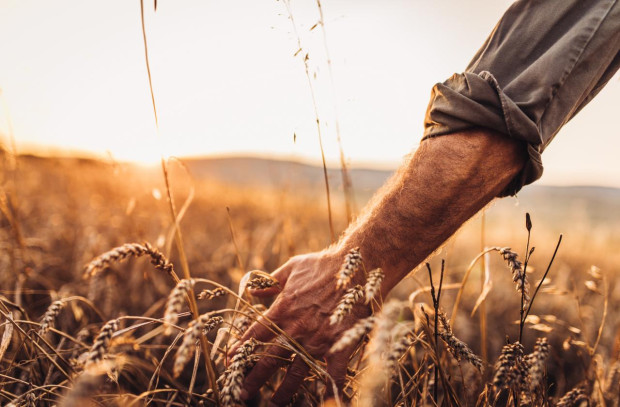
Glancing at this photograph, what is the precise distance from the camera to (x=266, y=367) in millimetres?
1137

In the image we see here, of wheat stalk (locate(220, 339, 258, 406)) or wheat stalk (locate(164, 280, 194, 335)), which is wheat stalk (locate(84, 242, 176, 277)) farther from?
wheat stalk (locate(220, 339, 258, 406))

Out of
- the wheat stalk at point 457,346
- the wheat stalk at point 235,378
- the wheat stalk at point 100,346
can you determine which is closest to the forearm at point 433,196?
the wheat stalk at point 457,346

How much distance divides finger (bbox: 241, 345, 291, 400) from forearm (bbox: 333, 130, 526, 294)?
0.38 m

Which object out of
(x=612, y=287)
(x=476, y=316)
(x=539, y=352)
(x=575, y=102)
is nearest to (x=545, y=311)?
(x=476, y=316)

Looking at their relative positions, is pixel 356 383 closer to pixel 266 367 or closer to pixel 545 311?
pixel 266 367

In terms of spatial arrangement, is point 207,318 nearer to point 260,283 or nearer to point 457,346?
point 260,283

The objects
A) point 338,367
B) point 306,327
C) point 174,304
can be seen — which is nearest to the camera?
point 174,304

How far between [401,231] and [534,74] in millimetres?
598

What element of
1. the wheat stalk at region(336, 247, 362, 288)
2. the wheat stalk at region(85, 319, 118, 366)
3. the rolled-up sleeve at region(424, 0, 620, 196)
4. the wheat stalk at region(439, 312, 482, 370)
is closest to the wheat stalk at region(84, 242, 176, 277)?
the wheat stalk at region(85, 319, 118, 366)

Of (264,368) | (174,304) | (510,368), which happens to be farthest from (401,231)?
(174,304)

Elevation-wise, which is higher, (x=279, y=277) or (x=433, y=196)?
(x=433, y=196)

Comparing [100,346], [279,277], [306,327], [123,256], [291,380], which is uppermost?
[123,256]

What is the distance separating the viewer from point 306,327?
1185 millimetres

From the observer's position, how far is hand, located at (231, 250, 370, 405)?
1.12 m
